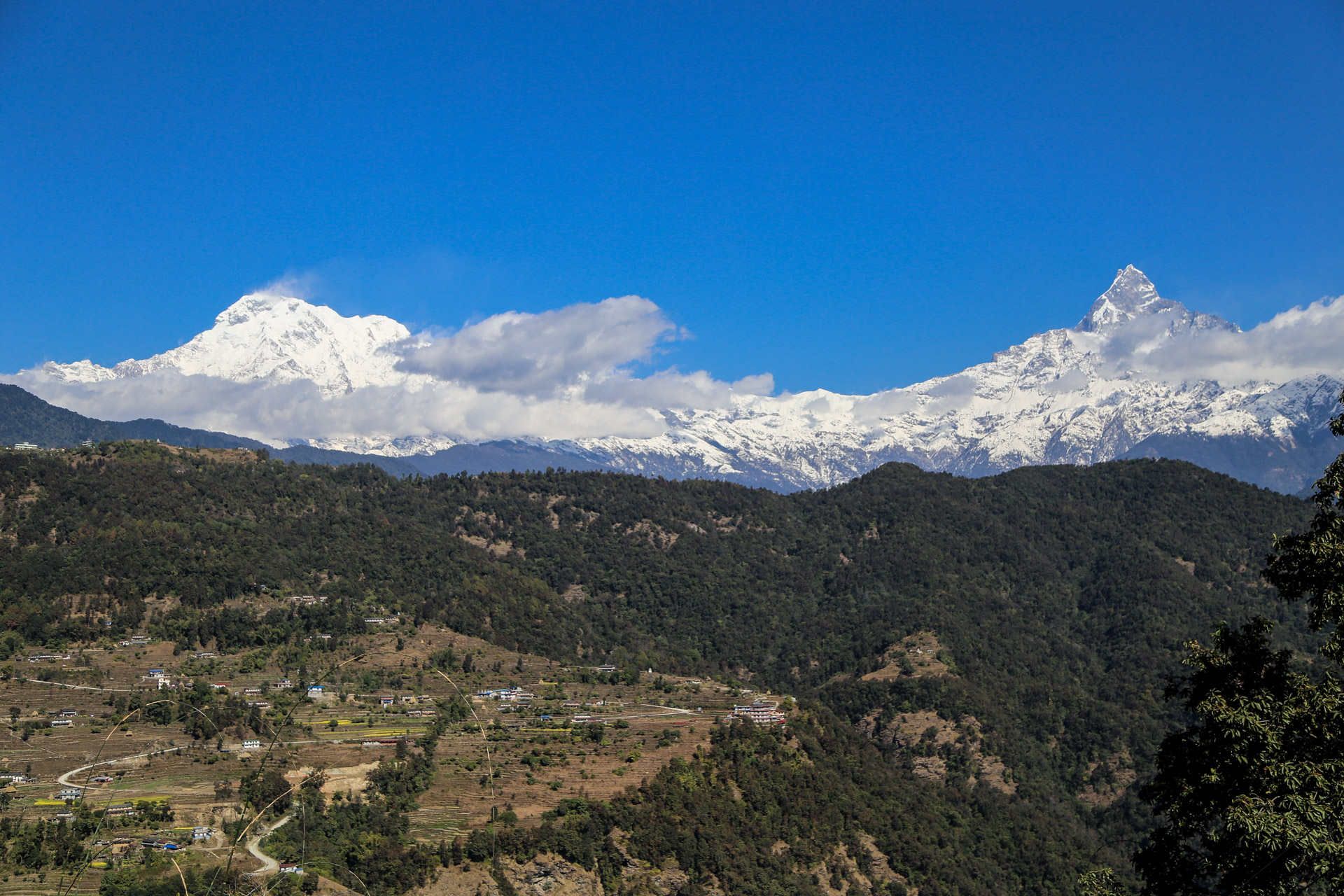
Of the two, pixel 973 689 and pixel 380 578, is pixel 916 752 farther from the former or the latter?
pixel 380 578

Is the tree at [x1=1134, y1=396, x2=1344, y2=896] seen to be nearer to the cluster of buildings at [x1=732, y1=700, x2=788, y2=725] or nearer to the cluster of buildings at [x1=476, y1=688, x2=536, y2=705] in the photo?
the cluster of buildings at [x1=732, y1=700, x2=788, y2=725]

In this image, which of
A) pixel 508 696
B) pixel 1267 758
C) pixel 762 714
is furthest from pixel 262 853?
pixel 762 714

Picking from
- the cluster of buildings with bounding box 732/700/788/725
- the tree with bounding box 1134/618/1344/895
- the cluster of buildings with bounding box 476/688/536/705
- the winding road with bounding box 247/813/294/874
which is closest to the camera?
the tree with bounding box 1134/618/1344/895

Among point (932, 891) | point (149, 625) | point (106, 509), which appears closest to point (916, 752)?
point (932, 891)

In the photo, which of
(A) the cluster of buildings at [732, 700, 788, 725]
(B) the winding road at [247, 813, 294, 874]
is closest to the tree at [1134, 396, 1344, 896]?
(B) the winding road at [247, 813, 294, 874]

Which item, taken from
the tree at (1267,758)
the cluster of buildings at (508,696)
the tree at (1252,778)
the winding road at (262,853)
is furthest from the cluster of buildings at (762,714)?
the tree at (1267,758)

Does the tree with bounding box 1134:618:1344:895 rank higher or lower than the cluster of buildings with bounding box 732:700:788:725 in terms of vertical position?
higher

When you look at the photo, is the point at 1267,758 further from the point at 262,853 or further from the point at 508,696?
the point at 508,696

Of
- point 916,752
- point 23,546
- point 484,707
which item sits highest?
point 23,546

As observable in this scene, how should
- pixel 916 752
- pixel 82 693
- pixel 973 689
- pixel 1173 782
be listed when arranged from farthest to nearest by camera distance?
1. pixel 973 689
2. pixel 916 752
3. pixel 82 693
4. pixel 1173 782
